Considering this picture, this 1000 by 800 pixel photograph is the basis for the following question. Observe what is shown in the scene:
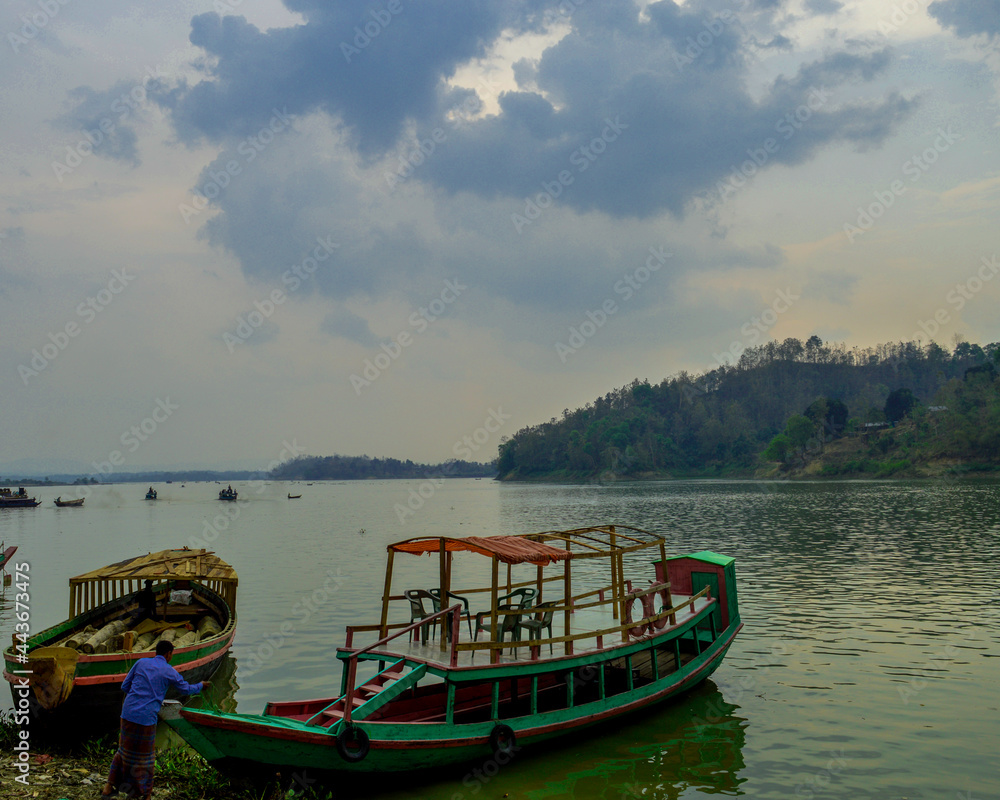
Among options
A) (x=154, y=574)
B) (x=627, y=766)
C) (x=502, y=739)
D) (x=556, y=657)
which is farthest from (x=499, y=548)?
(x=154, y=574)

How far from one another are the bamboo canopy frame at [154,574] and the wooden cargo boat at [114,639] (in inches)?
0.9

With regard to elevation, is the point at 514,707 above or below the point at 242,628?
above

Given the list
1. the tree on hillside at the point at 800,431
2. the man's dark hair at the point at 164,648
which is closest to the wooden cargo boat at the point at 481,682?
the man's dark hair at the point at 164,648

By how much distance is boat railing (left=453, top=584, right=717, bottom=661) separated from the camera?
10539 mm

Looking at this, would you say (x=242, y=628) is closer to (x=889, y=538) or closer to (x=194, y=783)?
(x=194, y=783)

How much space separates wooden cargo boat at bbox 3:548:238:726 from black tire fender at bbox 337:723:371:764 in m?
4.92

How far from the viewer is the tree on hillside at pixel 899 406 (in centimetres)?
13250

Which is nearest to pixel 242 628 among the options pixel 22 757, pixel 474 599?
pixel 474 599

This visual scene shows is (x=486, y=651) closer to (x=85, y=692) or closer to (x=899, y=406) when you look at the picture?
(x=85, y=692)

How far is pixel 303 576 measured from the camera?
3173 cm

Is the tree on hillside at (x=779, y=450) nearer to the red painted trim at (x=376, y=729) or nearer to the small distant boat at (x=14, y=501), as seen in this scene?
the small distant boat at (x=14, y=501)

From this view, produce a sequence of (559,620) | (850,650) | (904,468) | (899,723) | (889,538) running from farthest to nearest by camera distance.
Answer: (904,468), (889,538), (559,620), (850,650), (899,723)

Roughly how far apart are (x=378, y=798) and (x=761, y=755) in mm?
6158

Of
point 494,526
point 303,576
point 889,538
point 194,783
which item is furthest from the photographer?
point 494,526
